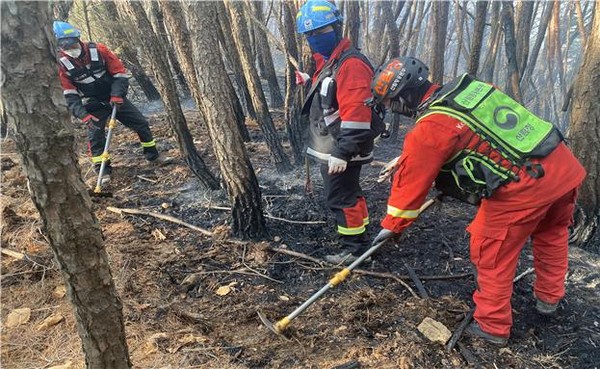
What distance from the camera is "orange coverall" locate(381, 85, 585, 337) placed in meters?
2.56

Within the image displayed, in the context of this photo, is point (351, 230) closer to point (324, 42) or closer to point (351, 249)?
point (351, 249)

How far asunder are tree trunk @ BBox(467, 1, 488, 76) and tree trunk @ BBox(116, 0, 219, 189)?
12.6 ft

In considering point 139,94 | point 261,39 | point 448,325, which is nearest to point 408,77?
point 448,325

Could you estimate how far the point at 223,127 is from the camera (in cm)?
394

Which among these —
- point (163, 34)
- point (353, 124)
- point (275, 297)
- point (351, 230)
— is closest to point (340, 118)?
point (353, 124)

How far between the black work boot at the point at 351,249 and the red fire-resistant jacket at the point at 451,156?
1.31 meters

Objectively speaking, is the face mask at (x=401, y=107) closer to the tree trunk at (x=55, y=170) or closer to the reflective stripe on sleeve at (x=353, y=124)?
the reflective stripe on sleeve at (x=353, y=124)

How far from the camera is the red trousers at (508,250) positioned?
262cm

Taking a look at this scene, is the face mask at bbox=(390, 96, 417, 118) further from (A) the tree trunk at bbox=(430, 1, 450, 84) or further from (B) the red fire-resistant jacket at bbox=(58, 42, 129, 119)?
(B) the red fire-resistant jacket at bbox=(58, 42, 129, 119)

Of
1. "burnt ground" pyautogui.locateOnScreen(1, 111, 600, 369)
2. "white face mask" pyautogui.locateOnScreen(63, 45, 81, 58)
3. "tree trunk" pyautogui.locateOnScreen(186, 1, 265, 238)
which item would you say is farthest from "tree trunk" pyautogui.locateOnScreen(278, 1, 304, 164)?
"white face mask" pyautogui.locateOnScreen(63, 45, 81, 58)

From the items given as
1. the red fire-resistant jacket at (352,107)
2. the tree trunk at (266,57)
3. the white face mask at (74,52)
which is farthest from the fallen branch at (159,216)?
the tree trunk at (266,57)

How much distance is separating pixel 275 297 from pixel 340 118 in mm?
1676

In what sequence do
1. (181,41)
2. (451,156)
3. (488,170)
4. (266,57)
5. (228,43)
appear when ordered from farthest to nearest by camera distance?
(266,57) → (228,43) → (181,41) → (451,156) → (488,170)

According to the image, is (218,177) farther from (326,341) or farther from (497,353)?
(497,353)
